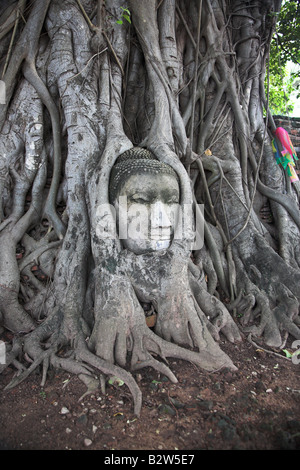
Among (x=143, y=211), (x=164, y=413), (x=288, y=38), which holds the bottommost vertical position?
(x=164, y=413)

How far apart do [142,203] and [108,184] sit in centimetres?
34

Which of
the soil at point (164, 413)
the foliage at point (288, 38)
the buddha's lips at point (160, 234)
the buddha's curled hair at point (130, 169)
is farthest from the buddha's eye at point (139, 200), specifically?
the foliage at point (288, 38)

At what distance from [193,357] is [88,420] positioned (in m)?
0.82

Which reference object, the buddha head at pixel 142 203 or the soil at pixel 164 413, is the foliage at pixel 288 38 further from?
the soil at pixel 164 413

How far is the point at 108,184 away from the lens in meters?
2.45

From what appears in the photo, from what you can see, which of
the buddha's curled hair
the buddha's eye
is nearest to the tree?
the buddha's curled hair

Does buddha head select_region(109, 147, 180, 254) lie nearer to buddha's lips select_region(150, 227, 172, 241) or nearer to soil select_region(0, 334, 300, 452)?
buddha's lips select_region(150, 227, 172, 241)

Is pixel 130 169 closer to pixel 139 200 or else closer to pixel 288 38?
pixel 139 200

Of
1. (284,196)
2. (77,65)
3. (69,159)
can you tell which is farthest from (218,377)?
(77,65)

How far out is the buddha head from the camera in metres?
2.36

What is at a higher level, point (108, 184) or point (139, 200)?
point (108, 184)

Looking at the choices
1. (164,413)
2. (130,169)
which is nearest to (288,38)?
(130,169)

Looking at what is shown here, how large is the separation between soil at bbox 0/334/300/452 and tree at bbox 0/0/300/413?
0.10 metres

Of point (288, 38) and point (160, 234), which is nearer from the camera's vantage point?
point (160, 234)
